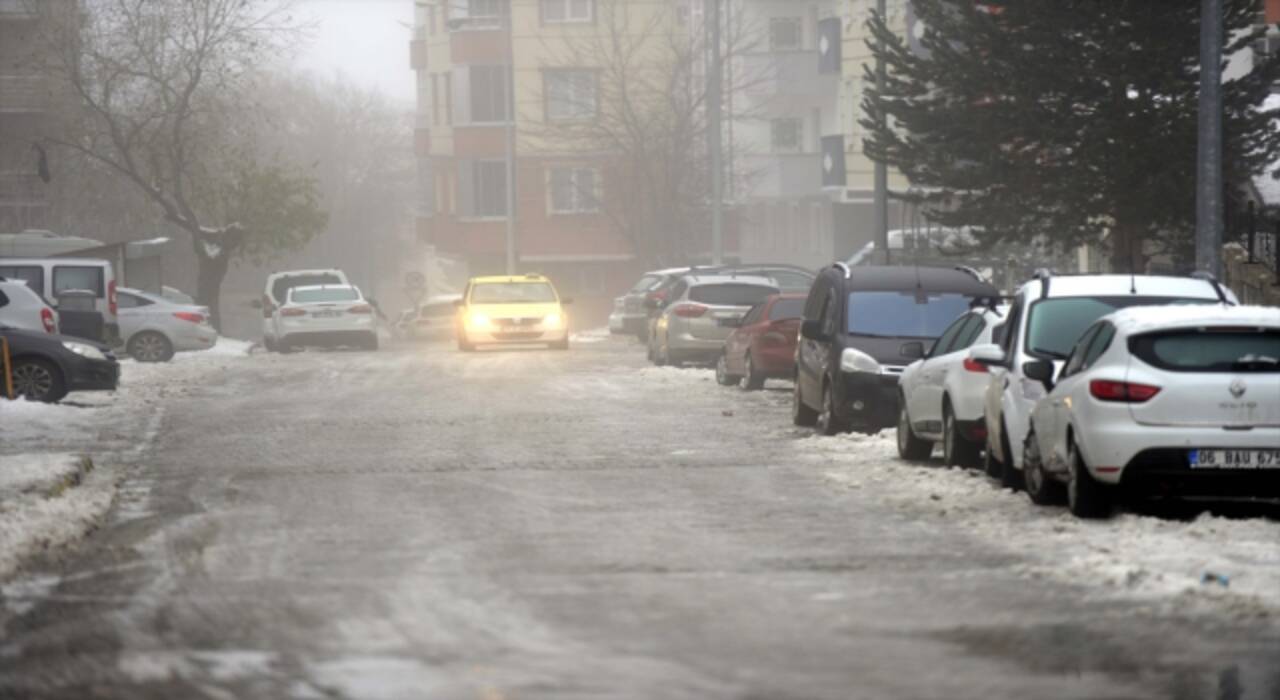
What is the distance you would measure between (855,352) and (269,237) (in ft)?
154

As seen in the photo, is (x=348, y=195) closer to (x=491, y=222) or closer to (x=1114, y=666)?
(x=491, y=222)

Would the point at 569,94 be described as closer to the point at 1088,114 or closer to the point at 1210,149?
the point at 1088,114

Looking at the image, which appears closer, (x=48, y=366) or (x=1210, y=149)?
(x=1210, y=149)

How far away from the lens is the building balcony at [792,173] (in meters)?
81.3

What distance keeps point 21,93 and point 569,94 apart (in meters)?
20.5

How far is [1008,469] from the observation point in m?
17.0

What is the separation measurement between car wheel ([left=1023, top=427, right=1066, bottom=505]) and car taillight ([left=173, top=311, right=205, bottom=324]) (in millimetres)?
30843

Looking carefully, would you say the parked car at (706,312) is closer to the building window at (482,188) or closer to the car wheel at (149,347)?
the car wheel at (149,347)

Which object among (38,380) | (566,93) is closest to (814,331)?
(38,380)

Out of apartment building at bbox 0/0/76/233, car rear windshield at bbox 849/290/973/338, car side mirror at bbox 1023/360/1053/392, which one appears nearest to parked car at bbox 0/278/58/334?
car rear windshield at bbox 849/290/973/338

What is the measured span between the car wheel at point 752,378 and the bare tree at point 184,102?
32.2 m

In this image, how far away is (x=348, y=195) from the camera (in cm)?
13938

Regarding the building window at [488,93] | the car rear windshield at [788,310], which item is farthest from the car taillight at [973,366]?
the building window at [488,93]

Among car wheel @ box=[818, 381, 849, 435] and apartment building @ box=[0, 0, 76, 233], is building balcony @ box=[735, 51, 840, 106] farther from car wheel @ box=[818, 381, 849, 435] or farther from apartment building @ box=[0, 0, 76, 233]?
car wheel @ box=[818, 381, 849, 435]
